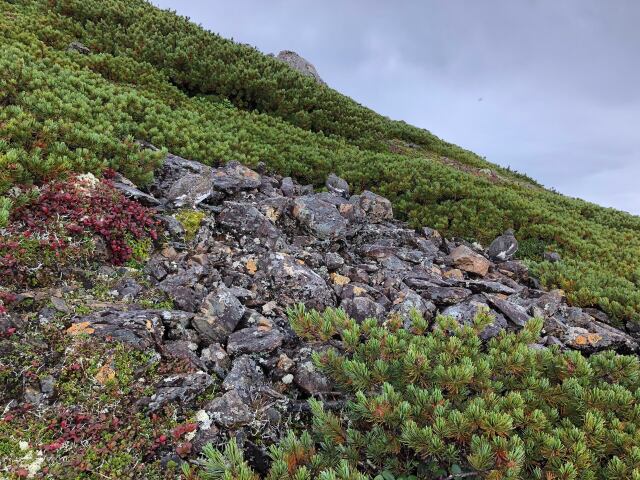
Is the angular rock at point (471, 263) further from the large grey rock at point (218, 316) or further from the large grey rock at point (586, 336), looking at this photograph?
the large grey rock at point (218, 316)

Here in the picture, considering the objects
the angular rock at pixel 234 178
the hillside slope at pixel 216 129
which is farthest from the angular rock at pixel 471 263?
the angular rock at pixel 234 178

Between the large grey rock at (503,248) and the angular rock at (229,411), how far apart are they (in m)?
10.1

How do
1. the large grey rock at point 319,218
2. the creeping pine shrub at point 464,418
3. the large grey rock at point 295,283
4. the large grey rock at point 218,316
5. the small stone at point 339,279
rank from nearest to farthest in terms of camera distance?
the creeping pine shrub at point 464,418
the large grey rock at point 218,316
the large grey rock at point 295,283
the small stone at point 339,279
the large grey rock at point 319,218

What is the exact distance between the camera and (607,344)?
7.91 meters

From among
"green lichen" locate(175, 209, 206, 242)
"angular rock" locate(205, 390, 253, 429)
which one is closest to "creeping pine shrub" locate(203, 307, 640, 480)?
"angular rock" locate(205, 390, 253, 429)

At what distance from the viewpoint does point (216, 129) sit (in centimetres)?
1490

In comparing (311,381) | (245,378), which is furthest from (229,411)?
(311,381)

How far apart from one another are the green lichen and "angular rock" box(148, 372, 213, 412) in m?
3.79

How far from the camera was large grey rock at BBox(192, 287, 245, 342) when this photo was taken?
20.3 ft

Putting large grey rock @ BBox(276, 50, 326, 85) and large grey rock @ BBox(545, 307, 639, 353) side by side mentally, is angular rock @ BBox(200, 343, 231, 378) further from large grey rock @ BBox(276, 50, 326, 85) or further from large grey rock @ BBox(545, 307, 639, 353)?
large grey rock @ BBox(276, 50, 326, 85)

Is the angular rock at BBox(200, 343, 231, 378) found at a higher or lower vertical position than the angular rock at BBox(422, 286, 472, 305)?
lower

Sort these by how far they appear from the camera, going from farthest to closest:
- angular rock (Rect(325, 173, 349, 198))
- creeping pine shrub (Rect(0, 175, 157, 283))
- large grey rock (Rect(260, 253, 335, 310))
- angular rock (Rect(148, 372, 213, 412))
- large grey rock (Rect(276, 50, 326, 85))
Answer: large grey rock (Rect(276, 50, 326, 85)) → angular rock (Rect(325, 173, 349, 198)) → large grey rock (Rect(260, 253, 335, 310)) → creeping pine shrub (Rect(0, 175, 157, 283)) → angular rock (Rect(148, 372, 213, 412))

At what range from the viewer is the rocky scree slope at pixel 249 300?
498 cm

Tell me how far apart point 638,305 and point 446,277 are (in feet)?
16.0
